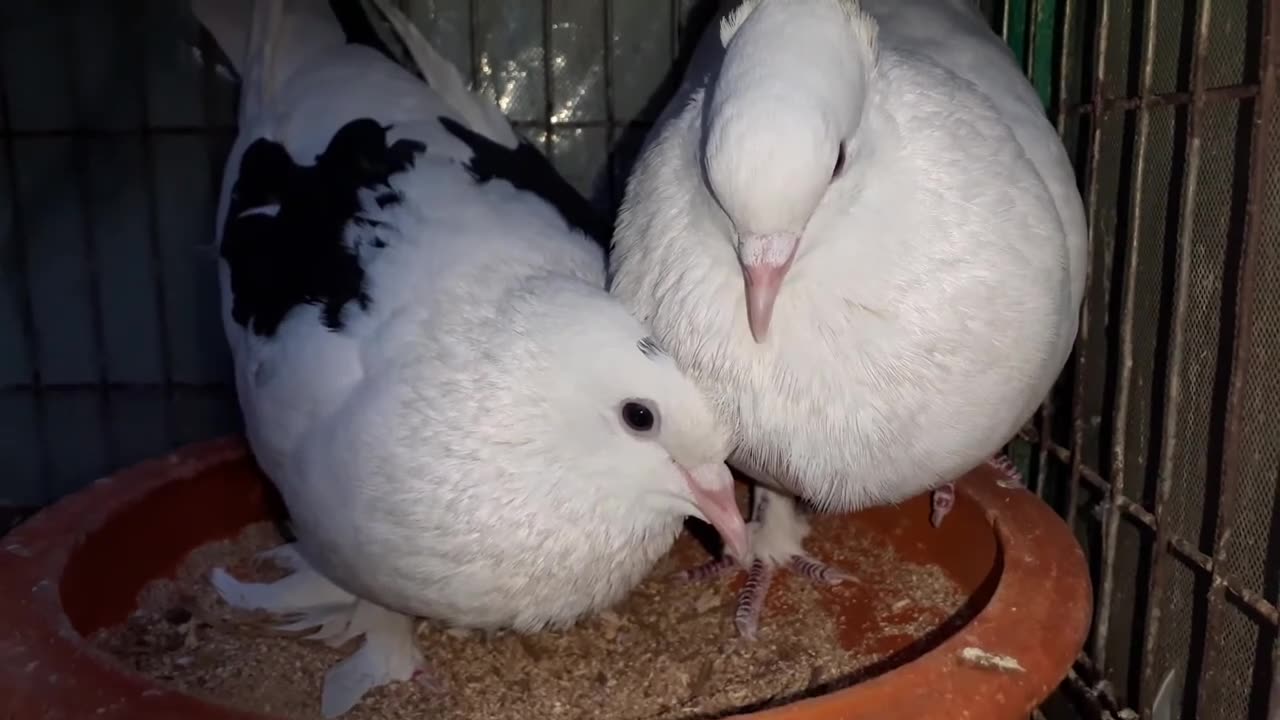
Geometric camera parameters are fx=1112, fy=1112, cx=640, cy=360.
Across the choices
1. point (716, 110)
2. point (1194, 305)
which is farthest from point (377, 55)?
point (1194, 305)

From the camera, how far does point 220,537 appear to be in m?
1.88

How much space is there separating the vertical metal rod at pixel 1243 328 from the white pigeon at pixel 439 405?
0.61 metres

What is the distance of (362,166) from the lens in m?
1.71

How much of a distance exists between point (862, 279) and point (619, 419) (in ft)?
1.08

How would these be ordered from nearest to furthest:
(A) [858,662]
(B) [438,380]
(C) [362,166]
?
(B) [438,380], (A) [858,662], (C) [362,166]

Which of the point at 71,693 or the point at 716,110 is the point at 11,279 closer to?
the point at 71,693

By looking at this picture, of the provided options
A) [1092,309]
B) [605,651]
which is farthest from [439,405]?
[1092,309]

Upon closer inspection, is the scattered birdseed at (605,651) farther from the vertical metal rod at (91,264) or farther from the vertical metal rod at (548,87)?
the vertical metal rod at (548,87)

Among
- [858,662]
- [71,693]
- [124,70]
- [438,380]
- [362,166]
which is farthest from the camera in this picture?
[124,70]

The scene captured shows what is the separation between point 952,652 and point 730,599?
0.61 m

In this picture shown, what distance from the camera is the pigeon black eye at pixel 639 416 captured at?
1.31 metres

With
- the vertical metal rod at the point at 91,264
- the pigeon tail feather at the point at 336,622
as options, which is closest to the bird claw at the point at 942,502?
the pigeon tail feather at the point at 336,622

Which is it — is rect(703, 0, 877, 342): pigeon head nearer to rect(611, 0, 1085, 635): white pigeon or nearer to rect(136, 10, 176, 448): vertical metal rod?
rect(611, 0, 1085, 635): white pigeon

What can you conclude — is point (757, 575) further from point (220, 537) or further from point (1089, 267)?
point (220, 537)
